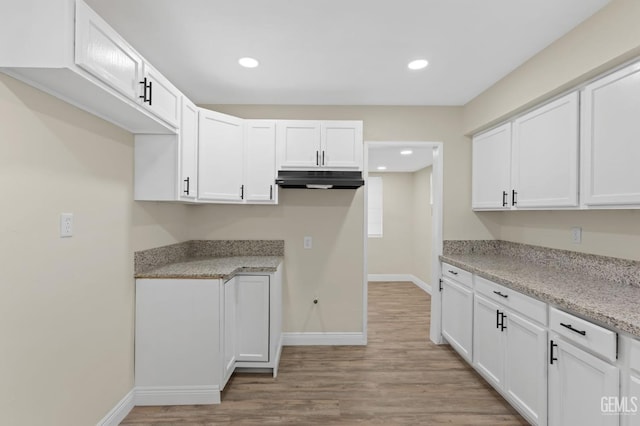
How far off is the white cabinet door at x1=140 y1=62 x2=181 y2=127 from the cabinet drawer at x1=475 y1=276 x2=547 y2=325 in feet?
8.77

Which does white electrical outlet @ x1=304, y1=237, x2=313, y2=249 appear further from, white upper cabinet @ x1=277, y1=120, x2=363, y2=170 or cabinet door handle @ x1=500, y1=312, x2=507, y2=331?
cabinet door handle @ x1=500, y1=312, x2=507, y2=331

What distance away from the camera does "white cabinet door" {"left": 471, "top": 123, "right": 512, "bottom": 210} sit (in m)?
2.72

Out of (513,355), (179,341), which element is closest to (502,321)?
(513,355)

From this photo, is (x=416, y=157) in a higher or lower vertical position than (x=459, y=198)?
higher

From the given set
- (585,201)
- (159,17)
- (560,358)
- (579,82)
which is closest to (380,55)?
(579,82)

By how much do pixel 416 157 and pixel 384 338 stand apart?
287 cm

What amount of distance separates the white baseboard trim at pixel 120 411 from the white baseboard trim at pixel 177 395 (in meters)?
0.05

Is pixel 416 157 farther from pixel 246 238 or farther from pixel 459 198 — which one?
pixel 246 238

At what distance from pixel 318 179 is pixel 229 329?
4.84 feet

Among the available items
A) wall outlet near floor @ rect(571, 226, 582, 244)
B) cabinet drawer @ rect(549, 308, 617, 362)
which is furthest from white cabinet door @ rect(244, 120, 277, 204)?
wall outlet near floor @ rect(571, 226, 582, 244)

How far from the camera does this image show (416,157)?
4.85 meters

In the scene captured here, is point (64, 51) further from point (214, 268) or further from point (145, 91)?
point (214, 268)

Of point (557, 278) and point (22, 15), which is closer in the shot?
point (22, 15)

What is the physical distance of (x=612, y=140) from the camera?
5.73 ft
